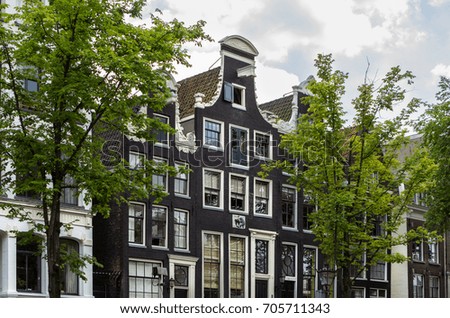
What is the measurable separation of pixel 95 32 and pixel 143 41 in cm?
127

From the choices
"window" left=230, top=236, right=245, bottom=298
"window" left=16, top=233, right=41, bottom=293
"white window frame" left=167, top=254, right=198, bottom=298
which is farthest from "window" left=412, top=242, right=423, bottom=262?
"window" left=16, top=233, right=41, bottom=293

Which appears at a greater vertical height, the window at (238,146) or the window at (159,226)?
the window at (238,146)

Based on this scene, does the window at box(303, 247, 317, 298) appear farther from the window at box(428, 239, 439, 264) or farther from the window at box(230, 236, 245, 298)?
the window at box(428, 239, 439, 264)

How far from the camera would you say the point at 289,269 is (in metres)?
40.4

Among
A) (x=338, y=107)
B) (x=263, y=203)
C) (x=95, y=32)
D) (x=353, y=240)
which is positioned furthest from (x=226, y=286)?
(x=95, y=32)

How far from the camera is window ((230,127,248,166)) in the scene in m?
38.5

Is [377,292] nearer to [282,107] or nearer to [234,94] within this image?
[282,107]

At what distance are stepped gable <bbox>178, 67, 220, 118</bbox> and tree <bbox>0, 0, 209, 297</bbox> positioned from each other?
1598 cm

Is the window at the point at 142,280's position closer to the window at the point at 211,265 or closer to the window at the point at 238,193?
the window at the point at 211,265

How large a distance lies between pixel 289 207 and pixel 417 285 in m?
12.5

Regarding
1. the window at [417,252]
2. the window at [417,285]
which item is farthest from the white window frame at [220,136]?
the window at [417,285]

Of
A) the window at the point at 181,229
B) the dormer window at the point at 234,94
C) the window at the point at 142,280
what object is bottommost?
the window at the point at 142,280

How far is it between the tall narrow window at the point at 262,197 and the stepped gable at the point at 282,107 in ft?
15.1

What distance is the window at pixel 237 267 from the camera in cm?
3769
